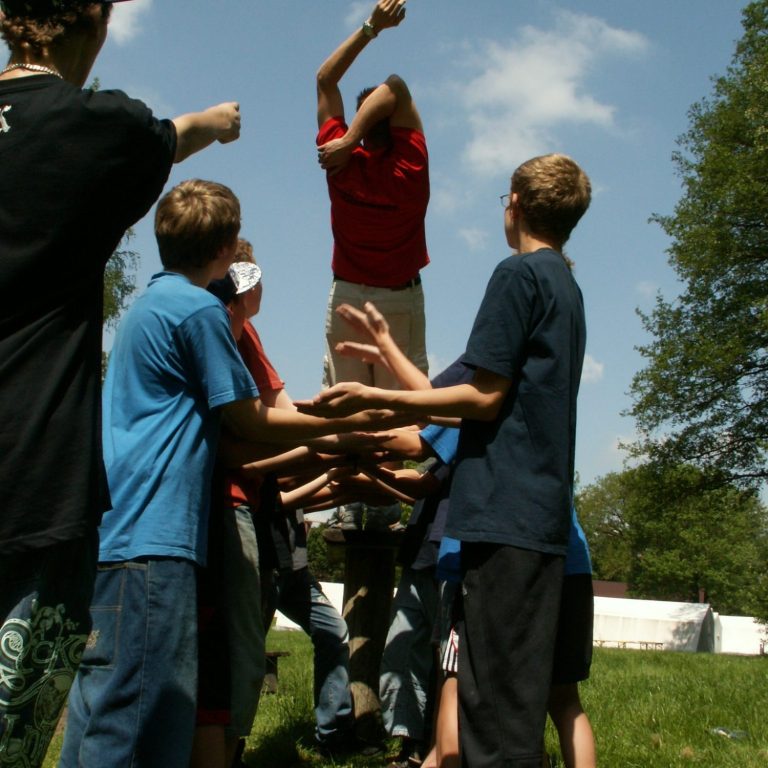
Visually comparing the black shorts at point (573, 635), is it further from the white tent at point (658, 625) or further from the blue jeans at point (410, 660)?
the white tent at point (658, 625)

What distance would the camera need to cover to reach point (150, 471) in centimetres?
263

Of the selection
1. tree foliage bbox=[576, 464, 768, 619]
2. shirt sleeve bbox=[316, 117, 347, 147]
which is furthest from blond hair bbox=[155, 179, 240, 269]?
tree foliage bbox=[576, 464, 768, 619]

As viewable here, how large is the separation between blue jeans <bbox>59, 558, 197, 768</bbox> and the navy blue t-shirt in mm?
809

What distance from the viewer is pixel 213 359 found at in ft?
9.02

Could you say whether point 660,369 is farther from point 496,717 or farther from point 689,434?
point 496,717

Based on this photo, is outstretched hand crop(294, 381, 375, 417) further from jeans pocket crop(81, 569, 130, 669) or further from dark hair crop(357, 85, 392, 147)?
dark hair crop(357, 85, 392, 147)

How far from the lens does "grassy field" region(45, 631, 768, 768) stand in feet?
14.6

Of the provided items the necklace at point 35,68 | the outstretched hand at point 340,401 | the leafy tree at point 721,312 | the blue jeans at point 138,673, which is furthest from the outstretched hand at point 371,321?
the leafy tree at point 721,312

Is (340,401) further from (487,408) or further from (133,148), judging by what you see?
(133,148)

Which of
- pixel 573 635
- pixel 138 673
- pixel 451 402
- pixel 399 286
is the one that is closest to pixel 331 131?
pixel 399 286

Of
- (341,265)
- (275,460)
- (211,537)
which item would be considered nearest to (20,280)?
(211,537)

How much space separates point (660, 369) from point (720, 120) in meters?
7.11

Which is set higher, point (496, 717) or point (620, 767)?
point (496, 717)

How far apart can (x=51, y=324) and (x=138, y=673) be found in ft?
3.48
